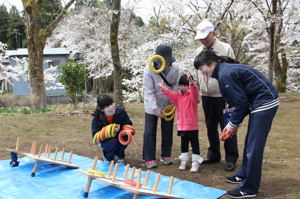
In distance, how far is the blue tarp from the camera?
132 inches

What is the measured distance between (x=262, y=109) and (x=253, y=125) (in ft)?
0.58

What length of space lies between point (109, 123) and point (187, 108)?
1.08 m

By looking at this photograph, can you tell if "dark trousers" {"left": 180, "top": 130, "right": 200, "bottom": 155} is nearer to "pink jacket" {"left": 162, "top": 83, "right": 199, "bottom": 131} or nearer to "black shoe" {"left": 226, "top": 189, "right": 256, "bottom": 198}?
"pink jacket" {"left": 162, "top": 83, "right": 199, "bottom": 131}

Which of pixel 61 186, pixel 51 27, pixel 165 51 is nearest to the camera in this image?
pixel 61 186

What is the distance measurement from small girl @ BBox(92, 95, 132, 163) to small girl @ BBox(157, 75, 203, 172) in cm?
69

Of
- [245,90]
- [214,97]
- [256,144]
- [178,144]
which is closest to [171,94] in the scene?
[214,97]

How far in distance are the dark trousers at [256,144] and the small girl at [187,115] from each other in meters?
1.06

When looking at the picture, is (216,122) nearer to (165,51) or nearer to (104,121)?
(165,51)

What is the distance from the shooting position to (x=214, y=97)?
4.18 m

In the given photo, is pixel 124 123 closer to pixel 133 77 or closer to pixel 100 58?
pixel 133 77

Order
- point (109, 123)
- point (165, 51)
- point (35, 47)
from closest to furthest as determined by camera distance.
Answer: point (165, 51)
point (109, 123)
point (35, 47)

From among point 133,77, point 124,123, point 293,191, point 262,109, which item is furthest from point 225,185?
point 133,77

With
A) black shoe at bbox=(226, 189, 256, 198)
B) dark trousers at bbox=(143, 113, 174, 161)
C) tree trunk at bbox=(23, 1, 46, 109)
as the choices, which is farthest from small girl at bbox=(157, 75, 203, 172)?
tree trunk at bbox=(23, 1, 46, 109)

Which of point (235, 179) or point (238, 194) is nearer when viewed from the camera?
point (238, 194)
